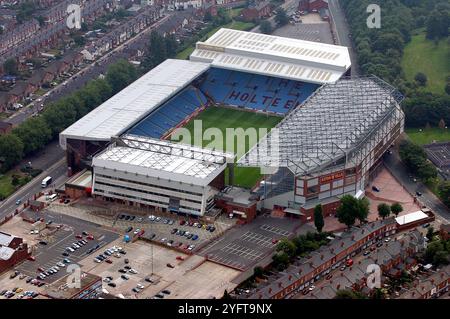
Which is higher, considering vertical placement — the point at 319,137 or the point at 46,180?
the point at 319,137

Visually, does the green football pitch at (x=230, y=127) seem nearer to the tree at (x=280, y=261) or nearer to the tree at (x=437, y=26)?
the tree at (x=280, y=261)

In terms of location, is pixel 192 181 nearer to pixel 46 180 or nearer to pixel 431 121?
pixel 46 180

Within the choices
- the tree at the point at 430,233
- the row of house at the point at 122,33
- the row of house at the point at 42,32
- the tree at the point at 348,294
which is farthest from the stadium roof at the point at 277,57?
the tree at the point at 348,294

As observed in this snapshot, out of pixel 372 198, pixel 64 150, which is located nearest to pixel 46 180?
pixel 64 150

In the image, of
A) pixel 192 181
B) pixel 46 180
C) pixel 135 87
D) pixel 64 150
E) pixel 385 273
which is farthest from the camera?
pixel 135 87

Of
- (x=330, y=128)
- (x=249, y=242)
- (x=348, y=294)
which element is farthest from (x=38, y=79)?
(x=348, y=294)

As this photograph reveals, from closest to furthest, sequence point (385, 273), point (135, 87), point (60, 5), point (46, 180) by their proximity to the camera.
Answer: point (385, 273), point (46, 180), point (135, 87), point (60, 5)

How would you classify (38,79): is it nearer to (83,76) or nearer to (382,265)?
(83,76)
